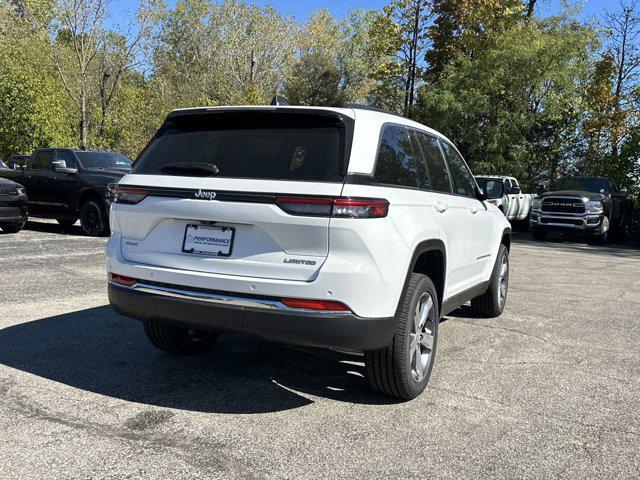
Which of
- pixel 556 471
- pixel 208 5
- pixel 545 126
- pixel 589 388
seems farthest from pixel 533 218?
pixel 208 5

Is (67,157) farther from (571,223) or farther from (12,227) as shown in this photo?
(571,223)

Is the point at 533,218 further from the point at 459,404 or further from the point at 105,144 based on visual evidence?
the point at 105,144

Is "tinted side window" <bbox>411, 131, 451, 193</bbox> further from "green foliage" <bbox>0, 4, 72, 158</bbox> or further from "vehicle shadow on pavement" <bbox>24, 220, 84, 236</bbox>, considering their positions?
"green foliage" <bbox>0, 4, 72, 158</bbox>

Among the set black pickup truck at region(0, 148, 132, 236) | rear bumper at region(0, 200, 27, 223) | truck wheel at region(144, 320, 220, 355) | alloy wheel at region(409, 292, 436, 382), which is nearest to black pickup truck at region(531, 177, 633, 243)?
black pickup truck at region(0, 148, 132, 236)

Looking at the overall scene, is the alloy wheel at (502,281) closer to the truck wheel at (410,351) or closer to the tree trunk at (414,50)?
the truck wheel at (410,351)

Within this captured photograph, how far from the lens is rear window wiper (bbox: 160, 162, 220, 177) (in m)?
3.47

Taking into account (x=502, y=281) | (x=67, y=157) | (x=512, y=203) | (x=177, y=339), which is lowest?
(x=177, y=339)

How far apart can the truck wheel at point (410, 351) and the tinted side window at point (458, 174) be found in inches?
51.7

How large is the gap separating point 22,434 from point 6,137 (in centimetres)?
2492

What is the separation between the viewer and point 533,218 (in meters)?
17.8

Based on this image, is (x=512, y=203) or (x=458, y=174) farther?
(x=512, y=203)

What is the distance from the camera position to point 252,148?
3.46 m

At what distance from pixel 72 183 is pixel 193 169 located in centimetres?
1032

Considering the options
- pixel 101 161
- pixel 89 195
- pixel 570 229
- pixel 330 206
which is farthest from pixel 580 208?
pixel 330 206
